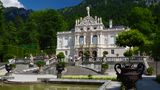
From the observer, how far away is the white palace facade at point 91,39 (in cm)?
6209

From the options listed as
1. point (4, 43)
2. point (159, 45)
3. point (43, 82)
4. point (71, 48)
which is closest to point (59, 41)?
point (71, 48)

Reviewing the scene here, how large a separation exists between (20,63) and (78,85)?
973 inches

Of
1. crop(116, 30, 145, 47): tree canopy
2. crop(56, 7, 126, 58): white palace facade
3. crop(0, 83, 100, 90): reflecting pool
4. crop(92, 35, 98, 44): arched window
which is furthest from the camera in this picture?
crop(92, 35, 98, 44): arched window

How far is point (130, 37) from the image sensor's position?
47812 millimetres

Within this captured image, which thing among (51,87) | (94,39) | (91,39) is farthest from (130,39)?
(51,87)

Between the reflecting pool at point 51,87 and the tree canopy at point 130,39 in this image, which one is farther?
the tree canopy at point 130,39

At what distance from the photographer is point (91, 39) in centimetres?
6406

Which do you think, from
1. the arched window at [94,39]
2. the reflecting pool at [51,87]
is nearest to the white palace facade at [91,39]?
the arched window at [94,39]

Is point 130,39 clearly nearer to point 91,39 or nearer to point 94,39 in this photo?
point 94,39

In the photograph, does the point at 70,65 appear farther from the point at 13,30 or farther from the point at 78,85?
the point at 13,30

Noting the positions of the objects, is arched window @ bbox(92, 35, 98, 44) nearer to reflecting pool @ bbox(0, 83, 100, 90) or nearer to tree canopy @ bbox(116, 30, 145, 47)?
tree canopy @ bbox(116, 30, 145, 47)

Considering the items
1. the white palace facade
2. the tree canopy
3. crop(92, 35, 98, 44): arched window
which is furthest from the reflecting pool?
crop(92, 35, 98, 44): arched window

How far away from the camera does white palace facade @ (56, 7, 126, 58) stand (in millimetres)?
62094

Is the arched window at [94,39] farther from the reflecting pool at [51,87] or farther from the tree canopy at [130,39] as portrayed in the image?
the reflecting pool at [51,87]
